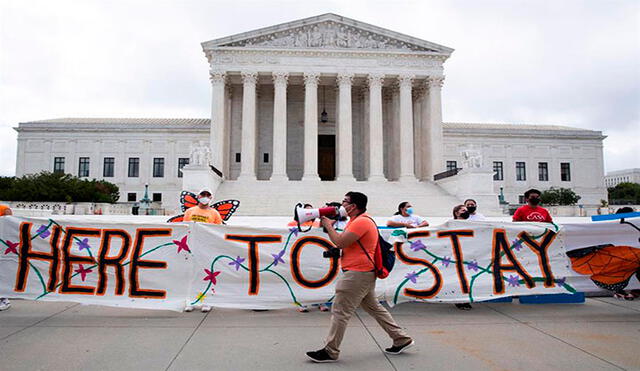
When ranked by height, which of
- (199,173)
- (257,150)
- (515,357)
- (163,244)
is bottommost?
(515,357)

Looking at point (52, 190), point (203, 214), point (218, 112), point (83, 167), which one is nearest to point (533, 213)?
point (203, 214)

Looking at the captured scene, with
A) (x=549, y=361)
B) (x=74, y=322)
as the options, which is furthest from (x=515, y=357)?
(x=74, y=322)

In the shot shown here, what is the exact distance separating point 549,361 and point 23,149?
59.3 metres

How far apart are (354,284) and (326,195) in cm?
2468

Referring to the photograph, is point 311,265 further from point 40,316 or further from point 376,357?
point 40,316

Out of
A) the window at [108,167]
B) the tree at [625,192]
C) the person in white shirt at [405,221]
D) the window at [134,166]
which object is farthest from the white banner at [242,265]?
the tree at [625,192]

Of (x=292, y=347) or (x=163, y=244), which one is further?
(x=163, y=244)

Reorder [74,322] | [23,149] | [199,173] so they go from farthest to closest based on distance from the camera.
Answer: [23,149], [199,173], [74,322]

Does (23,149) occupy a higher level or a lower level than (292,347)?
higher

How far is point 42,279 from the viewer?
671cm

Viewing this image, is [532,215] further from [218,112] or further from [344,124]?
[218,112]

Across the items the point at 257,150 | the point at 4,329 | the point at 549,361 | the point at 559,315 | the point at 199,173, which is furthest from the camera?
the point at 257,150

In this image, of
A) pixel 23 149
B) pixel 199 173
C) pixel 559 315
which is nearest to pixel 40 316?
pixel 559 315

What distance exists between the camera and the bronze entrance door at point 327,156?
40.6m
